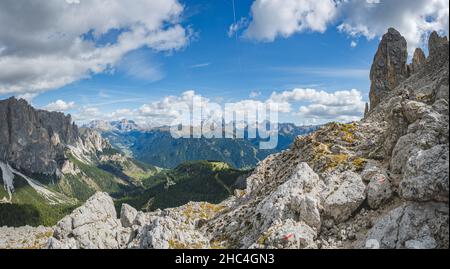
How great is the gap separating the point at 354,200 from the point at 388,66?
361ft

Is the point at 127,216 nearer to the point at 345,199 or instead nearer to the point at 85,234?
the point at 85,234

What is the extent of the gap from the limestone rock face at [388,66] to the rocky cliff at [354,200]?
78.7 m

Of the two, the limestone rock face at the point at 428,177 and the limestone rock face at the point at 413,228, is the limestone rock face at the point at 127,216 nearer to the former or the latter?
the limestone rock face at the point at 413,228

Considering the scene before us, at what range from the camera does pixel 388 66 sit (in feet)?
421

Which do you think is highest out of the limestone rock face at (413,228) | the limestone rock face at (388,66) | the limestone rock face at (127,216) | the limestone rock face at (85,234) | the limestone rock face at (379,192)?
the limestone rock face at (388,66)

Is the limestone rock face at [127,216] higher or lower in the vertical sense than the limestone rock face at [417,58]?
lower

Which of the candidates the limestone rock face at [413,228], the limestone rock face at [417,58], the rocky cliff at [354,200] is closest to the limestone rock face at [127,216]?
the rocky cliff at [354,200]

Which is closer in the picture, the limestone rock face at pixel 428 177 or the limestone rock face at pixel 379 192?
the limestone rock face at pixel 428 177

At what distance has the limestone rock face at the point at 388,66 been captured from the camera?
127 m

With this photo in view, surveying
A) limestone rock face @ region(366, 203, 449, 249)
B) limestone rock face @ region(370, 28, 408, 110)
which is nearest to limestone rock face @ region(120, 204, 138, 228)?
limestone rock face @ region(366, 203, 449, 249)

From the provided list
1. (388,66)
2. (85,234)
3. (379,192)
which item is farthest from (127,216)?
(388,66)
